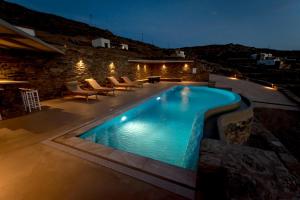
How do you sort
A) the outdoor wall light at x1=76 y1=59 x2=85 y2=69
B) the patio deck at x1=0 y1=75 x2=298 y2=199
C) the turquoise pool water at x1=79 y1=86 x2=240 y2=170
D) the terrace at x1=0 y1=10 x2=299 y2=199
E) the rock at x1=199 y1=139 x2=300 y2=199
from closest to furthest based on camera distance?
the rock at x1=199 y1=139 x2=300 y2=199 < the terrace at x1=0 y1=10 x2=299 y2=199 < the patio deck at x1=0 y1=75 x2=298 y2=199 < the turquoise pool water at x1=79 y1=86 x2=240 y2=170 < the outdoor wall light at x1=76 y1=59 x2=85 y2=69

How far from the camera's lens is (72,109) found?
5637mm

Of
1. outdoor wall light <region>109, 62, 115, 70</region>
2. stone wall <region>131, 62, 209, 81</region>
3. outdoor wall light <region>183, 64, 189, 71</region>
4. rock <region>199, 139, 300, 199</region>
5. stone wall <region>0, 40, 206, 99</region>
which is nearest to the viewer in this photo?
rock <region>199, 139, 300, 199</region>

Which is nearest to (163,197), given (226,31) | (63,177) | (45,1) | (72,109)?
(63,177)

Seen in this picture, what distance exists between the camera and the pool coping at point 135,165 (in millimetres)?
2051

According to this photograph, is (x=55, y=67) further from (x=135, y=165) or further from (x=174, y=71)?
(x=174, y=71)

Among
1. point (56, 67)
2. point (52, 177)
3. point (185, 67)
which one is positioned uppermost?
point (56, 67)

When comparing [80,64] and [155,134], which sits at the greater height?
[80,64]

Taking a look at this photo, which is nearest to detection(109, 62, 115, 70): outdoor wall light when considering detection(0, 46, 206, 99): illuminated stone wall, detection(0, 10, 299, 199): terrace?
detection(0, 46, 206, 99): illuminated stone wall

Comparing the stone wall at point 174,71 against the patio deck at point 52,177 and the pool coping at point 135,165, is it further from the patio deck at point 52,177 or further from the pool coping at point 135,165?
the patio deck at point 52,177

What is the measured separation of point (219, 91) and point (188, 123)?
6.90 meters

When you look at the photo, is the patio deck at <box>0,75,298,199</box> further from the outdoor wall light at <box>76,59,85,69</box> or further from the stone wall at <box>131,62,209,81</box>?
the stone wall at <box>131,62,209,81</box>

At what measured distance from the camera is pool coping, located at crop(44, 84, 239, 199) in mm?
2051

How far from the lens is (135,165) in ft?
7.93

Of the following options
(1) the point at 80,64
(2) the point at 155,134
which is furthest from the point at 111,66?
(2) the point at 155,134
